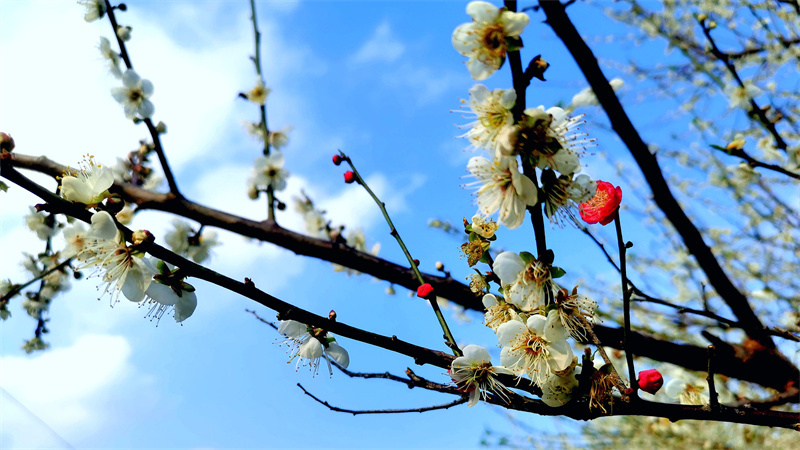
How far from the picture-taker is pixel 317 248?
163 centimetres

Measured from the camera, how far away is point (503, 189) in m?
0.69

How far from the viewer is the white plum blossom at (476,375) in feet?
2.30

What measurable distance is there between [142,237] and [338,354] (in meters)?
0.30

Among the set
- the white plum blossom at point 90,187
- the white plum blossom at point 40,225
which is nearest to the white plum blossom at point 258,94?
the white plum blossom at point 40,225

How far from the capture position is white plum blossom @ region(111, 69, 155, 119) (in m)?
1.72

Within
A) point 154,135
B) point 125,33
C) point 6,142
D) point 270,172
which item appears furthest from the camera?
point 270,172

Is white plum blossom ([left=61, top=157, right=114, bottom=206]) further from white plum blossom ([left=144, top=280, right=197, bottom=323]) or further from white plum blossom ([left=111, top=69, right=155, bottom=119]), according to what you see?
white plum blossom ([left=111, top=69, right=155, bottom=119])

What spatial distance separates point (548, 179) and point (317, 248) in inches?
41.5

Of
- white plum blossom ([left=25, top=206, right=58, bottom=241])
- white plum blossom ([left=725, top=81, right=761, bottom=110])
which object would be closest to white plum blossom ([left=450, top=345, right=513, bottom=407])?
white plum blossom ([left=25, top=206, right=58, bottom=241])

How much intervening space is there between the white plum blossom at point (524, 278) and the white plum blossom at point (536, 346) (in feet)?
0.08

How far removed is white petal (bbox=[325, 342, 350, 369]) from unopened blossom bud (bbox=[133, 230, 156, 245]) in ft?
0.92

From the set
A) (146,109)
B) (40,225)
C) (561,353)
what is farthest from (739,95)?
(40,225)

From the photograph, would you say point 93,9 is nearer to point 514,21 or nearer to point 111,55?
point 111,55

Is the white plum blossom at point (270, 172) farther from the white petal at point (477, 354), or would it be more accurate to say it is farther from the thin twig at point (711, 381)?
the thin twig at point (711, 381)
